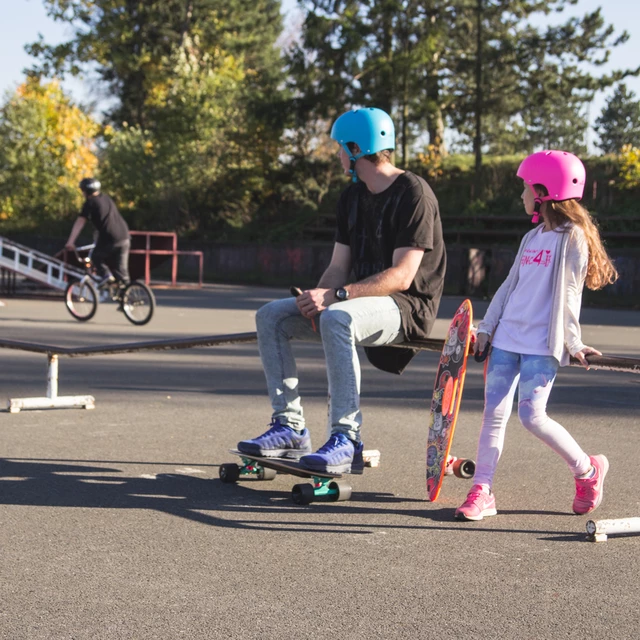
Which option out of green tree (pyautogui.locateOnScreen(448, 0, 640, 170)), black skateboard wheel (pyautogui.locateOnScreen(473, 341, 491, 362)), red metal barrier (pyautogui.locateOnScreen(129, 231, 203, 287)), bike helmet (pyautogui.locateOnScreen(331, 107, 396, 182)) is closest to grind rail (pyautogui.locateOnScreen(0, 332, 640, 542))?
black skateboard wheel (pyautogui.locateOnScreen(473, 341, 491, 362))

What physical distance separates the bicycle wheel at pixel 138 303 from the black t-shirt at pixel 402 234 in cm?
1062

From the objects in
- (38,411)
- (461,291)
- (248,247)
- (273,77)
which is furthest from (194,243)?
(38,411)

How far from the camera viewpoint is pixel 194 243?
40.6 metres

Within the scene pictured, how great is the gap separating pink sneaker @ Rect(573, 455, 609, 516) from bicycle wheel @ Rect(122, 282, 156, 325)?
38.4ft

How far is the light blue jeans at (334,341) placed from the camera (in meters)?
5.16

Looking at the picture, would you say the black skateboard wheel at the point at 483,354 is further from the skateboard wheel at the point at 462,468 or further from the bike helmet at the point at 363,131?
the bike helmet at the point at 363,131

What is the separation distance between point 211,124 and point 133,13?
13558mm

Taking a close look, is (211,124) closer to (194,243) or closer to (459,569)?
(194,243)

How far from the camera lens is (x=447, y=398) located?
5.07 meters

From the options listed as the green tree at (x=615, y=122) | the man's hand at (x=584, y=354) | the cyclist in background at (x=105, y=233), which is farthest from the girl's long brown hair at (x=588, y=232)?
the green tree at (x=615, y=122)

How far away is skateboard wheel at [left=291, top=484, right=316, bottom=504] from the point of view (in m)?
5.09

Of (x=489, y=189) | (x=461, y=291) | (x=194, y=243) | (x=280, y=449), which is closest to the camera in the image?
(x=280, y=449)

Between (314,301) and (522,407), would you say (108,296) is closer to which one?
(314,301)

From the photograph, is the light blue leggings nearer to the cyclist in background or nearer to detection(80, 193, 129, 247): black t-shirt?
the cyclist in background
